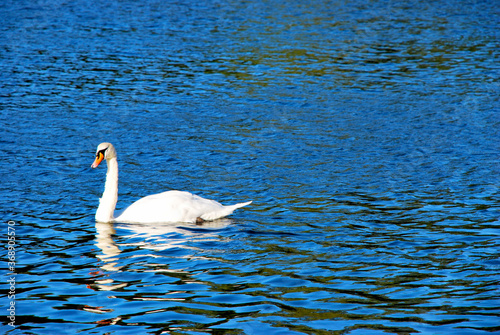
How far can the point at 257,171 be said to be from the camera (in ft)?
44.2

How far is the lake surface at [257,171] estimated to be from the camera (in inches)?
317

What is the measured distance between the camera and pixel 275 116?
687 inches

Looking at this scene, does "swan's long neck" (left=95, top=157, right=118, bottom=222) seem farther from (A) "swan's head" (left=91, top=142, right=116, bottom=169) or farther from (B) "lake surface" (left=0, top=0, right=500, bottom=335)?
(A) "swan's head" (left=91, top=142, right=116, bottom=169)

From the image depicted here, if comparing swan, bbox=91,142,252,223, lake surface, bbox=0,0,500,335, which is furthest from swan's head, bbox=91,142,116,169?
lake surface, bbox=0,0,500,335

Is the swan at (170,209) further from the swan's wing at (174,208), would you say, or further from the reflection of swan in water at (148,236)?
the reflection of swan in water at (148,236)

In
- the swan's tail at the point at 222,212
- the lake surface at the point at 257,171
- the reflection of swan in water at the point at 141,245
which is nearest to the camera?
the lake surface at the point at 257,171

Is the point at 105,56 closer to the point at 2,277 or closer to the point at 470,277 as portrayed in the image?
the point at 2,277

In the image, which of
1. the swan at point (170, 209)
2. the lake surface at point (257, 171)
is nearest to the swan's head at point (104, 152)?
the swan at point (170, 209)

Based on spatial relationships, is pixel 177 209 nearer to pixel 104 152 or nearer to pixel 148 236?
pixel 148 236

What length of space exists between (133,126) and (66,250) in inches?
279

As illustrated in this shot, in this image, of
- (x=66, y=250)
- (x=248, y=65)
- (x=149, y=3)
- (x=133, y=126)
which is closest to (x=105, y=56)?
(x=248, y=65)

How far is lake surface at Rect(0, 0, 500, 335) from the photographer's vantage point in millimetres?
8062

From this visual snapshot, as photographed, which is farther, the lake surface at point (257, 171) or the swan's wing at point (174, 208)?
the swan's wing at point (174, 208)

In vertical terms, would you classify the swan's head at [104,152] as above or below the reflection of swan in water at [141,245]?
above
